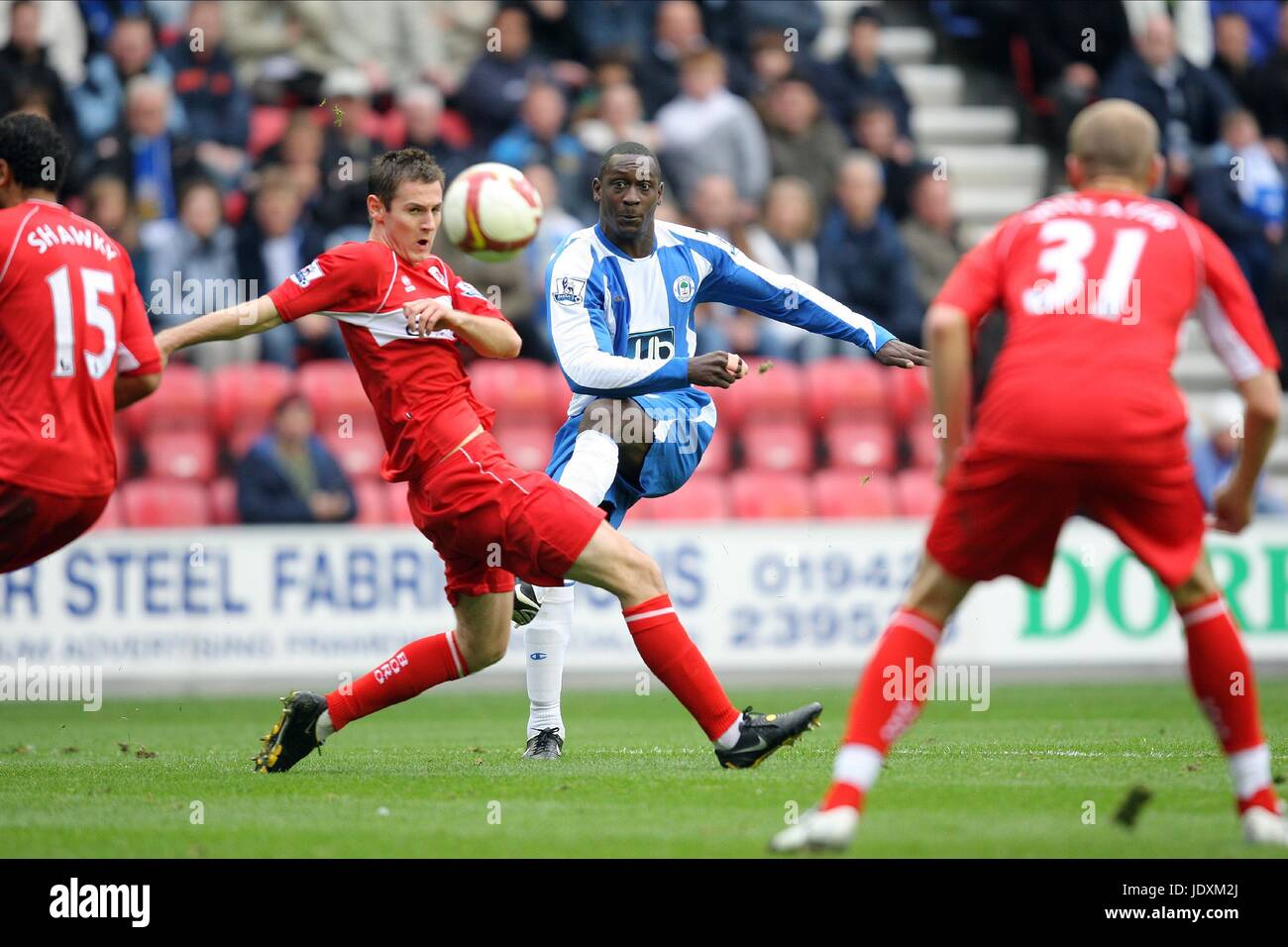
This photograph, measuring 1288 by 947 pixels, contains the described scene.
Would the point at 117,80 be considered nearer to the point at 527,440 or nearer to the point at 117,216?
the point at 117,216

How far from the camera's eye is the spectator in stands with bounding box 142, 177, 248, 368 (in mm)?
15125

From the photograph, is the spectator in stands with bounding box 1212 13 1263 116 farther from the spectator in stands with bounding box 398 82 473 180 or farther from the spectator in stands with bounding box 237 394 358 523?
the spectator in stands with bounding box 237 394 358 523

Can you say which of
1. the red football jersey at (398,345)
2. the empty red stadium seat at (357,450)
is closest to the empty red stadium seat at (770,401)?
the empty red stadium seat at (357,450)

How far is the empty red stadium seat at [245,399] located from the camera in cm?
1476

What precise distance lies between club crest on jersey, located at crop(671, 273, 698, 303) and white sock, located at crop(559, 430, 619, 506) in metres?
0.74

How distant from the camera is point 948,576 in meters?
5.43

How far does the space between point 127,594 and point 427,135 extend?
15.8ft

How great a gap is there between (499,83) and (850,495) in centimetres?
500

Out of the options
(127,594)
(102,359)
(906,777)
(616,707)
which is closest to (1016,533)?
(906,777)

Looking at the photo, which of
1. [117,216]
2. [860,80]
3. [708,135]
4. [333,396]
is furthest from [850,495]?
[117,216]

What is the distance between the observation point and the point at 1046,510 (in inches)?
211

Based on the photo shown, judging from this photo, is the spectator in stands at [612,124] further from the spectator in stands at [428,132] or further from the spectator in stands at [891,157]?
the spectator in stands at [891,157]

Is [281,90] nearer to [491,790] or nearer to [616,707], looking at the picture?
[616,707]

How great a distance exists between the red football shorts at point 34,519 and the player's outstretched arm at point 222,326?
662 millimetres
